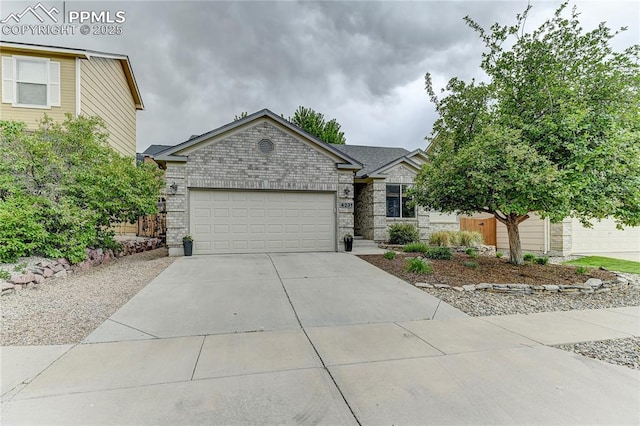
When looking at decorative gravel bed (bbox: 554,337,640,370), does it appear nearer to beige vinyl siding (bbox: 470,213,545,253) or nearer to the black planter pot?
beige vinyl siding (bbox: 470,213,545,253)

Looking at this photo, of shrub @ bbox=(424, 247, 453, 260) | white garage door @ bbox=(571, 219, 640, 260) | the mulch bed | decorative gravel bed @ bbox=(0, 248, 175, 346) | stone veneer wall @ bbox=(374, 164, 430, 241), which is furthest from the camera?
stone veneer wall @ bbox=(374, 164, 430, 241)

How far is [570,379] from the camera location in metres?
2.96

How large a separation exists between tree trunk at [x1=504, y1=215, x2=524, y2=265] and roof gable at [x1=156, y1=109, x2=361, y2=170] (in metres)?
5.32

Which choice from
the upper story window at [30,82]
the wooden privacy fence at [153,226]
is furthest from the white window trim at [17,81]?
the wooden privacy fence at [153,226]

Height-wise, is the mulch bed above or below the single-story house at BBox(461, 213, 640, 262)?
below

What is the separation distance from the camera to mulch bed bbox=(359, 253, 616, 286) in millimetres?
6797

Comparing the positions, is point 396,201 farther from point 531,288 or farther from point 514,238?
point 531,288

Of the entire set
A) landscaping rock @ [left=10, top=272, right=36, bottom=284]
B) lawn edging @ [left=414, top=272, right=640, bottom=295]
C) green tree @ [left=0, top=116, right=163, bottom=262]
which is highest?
green tree @ [left=0, top=116, right=163, bottom=262]

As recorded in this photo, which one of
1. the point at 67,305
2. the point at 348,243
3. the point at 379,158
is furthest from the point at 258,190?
the point at 379,158

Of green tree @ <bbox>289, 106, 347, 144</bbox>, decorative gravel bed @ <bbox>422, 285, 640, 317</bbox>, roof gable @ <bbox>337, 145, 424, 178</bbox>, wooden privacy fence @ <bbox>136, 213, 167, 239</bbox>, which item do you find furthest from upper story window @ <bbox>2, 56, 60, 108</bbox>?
green tree @ <bbox>289, 106, 347, 144</bbox>

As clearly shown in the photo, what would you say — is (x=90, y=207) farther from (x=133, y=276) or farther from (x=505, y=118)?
(x=505, y=118)

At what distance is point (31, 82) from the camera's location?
10.5 meters

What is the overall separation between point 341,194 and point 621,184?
7565 millimetres

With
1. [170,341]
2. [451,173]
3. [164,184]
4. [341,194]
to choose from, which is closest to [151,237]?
[164,184]
